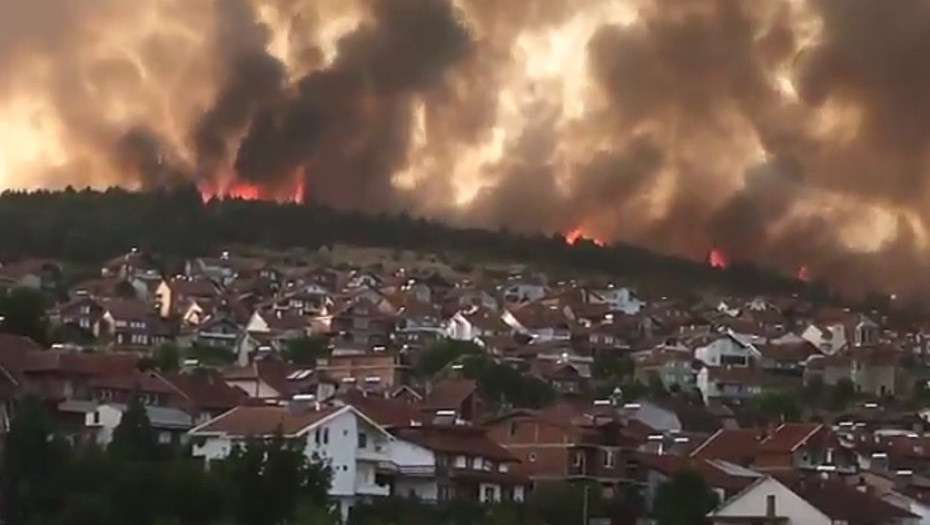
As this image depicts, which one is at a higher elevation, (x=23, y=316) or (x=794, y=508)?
(x=23, y=316)

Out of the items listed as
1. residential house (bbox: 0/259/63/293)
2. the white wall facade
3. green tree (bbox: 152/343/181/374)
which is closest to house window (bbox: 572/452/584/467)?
the white wall facade

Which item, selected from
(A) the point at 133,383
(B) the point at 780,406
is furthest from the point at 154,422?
(B) the point at 780,406

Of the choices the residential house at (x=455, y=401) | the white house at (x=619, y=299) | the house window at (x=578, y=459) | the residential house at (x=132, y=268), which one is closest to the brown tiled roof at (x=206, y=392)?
the residential house at (x=455, y=401)

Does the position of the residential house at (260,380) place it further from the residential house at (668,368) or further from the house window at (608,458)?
the residential house at (668,368)

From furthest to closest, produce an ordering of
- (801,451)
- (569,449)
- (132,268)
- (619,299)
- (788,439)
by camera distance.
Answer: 1. (619,299)
2. (132,268)
3. (788,439)
4. (801,451)
5. (569,449)

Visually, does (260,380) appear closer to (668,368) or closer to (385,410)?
(385,410)

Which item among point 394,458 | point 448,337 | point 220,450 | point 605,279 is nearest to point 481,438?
point 394,458

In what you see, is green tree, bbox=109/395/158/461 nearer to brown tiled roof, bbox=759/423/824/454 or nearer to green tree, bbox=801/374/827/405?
brown tiled roof, bbox=759/423/824/454
